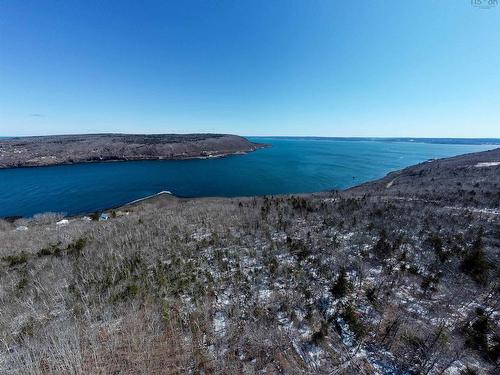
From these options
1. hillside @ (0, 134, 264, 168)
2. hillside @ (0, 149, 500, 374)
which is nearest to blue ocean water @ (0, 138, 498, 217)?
hillside @ (0, 134, 264, 168)

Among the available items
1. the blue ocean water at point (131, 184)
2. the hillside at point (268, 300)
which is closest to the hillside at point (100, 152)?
the blue ocean water at point (131, 184)

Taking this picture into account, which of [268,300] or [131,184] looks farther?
[131,184]

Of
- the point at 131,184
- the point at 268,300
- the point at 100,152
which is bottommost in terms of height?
the point at 131,184

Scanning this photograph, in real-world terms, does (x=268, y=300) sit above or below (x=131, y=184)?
above

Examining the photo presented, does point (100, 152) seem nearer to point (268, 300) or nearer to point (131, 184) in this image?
point (131, 184)

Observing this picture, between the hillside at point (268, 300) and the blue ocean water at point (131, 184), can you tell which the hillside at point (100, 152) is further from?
the hillside at point (268, 300)

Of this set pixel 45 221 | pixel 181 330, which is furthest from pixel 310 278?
pixel 45 221

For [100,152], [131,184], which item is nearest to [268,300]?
[131,184]

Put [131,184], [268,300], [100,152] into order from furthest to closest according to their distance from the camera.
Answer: [100,152] < [131,184] < [268,300]

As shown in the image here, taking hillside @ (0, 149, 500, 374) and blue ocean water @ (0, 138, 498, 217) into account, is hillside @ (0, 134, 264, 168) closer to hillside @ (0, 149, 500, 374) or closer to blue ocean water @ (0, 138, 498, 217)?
A: blue ocean water @ (0, 138, 498, 217)
